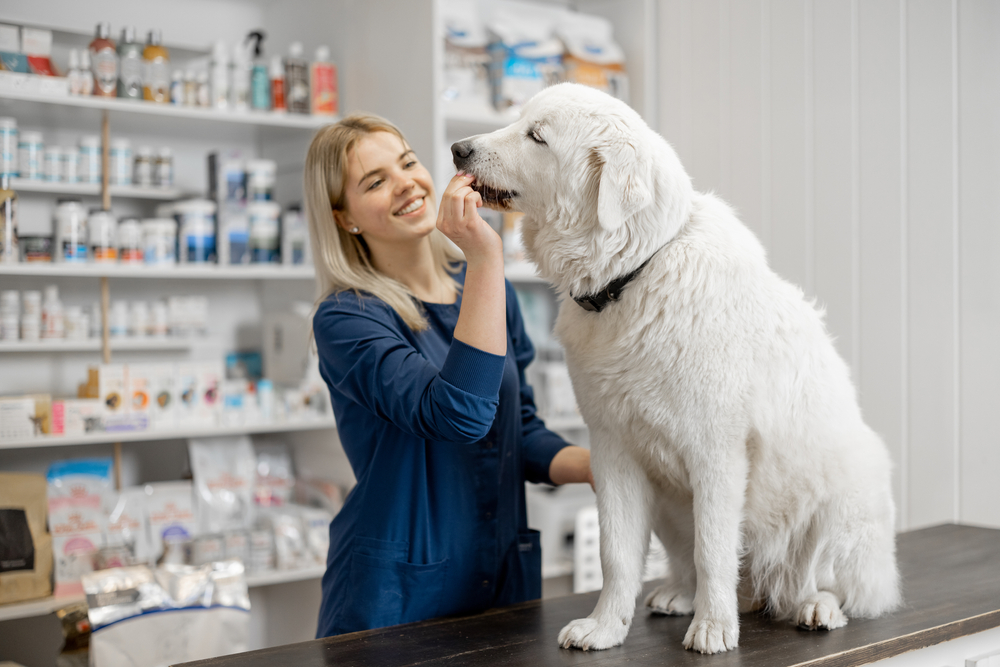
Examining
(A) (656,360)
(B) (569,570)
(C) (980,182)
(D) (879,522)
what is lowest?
(B) (569,570)

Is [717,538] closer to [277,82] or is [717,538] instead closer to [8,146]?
[277,82]

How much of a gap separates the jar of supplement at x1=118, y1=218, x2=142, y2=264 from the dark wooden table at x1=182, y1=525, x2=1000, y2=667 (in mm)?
1700

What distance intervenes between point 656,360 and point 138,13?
256cm

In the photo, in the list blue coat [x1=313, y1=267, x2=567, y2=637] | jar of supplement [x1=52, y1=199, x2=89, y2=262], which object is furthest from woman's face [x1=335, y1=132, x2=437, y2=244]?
jar of supplement [x1=52, y1=199, x2=89, y2=262]

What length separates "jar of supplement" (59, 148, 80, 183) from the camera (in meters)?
2.45

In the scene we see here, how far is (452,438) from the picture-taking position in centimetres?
121

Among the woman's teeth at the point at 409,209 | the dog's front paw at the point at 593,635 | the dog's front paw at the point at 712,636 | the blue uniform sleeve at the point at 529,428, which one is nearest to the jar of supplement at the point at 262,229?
the blue uniform sleeve at the point at 529,428

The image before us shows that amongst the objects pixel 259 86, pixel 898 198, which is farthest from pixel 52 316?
pixel 898 198

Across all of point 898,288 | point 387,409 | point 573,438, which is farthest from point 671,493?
point 573,438

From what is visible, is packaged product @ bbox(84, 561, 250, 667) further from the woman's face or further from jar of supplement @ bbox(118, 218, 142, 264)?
the woman's face

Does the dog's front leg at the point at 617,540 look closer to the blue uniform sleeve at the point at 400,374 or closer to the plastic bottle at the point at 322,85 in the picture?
the blue uniform sleeve at the point at 400,374

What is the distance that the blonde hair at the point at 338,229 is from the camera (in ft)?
4.78

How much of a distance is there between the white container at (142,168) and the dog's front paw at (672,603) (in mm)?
2214

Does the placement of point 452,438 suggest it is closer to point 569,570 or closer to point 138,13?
point 569,570
